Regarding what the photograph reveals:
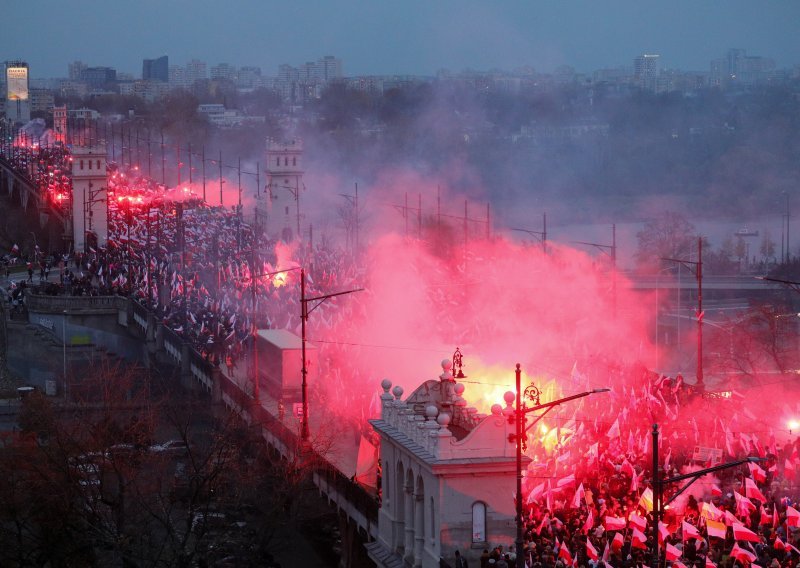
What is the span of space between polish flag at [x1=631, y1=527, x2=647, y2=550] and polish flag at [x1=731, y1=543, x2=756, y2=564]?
3.82ft

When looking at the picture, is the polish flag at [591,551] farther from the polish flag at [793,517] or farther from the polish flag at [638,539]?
the polish flag at [793,517]

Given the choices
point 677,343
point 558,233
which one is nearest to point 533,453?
point 677,343

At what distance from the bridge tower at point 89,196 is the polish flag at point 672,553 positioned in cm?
4998

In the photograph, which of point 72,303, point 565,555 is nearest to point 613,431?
point 565,555

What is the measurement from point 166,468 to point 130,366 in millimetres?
18595

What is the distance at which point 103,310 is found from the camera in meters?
55.8

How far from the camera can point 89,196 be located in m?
70.8

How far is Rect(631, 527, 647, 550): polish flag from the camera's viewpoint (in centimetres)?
2175

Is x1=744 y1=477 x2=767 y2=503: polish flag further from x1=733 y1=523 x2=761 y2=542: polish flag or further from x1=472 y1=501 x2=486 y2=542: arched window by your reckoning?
x1=472 y1=501 x2=486 y2=542: arched window

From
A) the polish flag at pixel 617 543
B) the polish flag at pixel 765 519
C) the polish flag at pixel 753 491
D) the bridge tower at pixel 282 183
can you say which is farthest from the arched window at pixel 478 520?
the bridge tower at pixel 282 183

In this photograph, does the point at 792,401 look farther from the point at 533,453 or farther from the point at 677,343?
the point at 677,343

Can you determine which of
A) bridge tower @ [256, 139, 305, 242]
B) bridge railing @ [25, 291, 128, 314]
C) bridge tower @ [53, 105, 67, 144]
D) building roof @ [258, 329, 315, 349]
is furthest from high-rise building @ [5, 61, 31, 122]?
building roof @ [258, 329, 315, 349]

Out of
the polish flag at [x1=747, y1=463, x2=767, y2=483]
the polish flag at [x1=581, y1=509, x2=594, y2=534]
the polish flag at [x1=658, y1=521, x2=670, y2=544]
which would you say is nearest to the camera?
the polish flag at [x1=658, y1=521, x2=670, y2=544]

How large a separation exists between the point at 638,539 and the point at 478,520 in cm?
210
